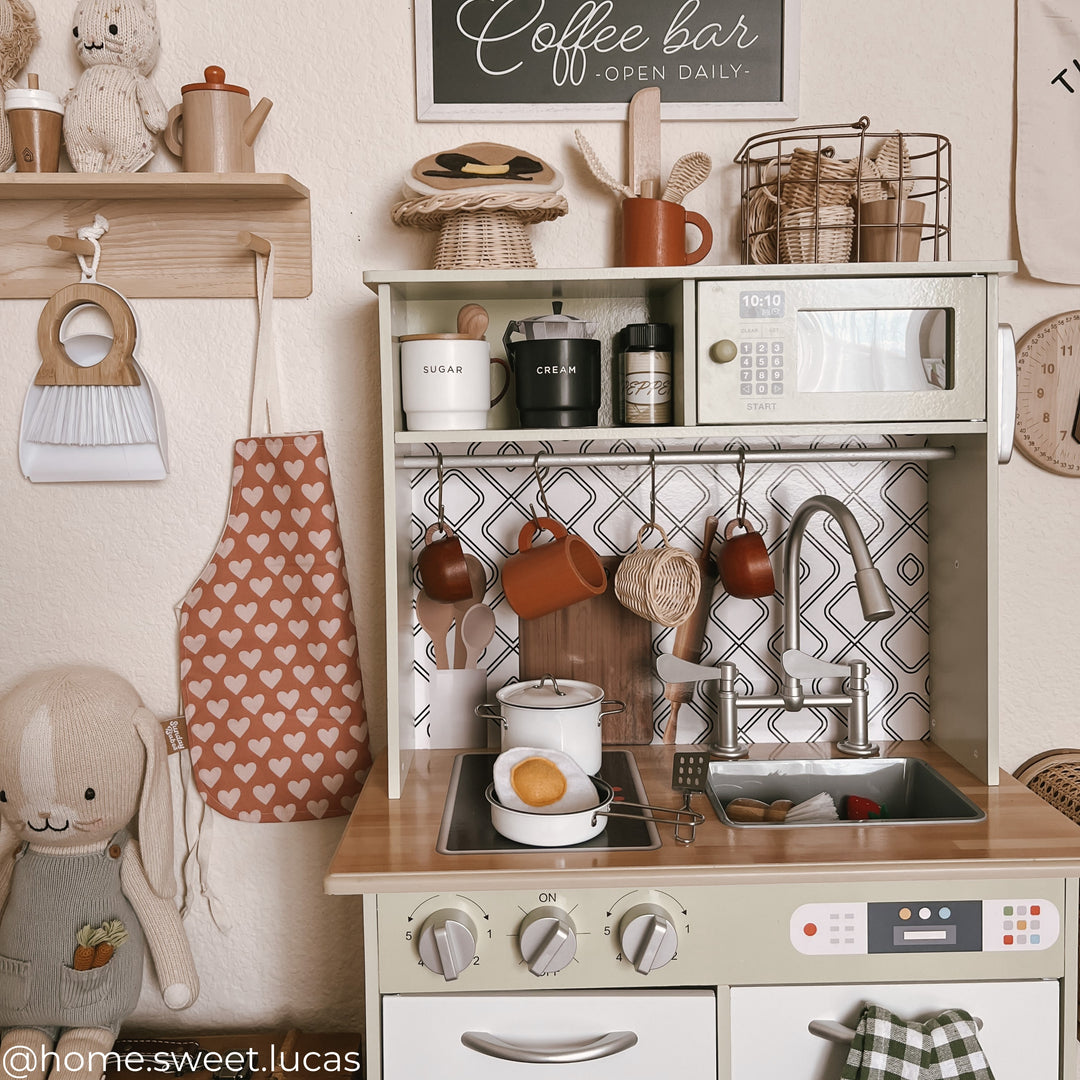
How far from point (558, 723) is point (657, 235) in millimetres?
766

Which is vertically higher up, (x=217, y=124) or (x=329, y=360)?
(x=217, y=124)

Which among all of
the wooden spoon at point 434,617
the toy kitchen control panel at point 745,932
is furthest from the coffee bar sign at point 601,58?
the toy kitchen control panel at point 745,932

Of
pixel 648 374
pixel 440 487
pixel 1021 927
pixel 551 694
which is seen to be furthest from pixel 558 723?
pixel 1021 927

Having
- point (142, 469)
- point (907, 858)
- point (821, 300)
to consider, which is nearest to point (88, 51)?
point (142, 469)

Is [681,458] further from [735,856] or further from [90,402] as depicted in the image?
[90,402]

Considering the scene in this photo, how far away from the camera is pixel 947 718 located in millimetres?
1772

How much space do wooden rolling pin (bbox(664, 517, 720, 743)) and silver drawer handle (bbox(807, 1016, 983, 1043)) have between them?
1.89 feet

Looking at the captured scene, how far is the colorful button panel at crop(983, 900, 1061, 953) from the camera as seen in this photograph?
1347 millimetres

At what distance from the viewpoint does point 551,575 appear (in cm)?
167

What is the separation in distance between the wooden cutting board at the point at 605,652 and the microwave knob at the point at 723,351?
0.43m

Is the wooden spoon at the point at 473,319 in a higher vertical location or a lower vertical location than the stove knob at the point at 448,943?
higher

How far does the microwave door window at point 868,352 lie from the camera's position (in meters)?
1.56

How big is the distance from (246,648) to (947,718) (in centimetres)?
119

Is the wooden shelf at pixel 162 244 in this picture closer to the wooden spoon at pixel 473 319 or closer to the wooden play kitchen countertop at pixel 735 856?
the wooden spoon at pixel 473 319
